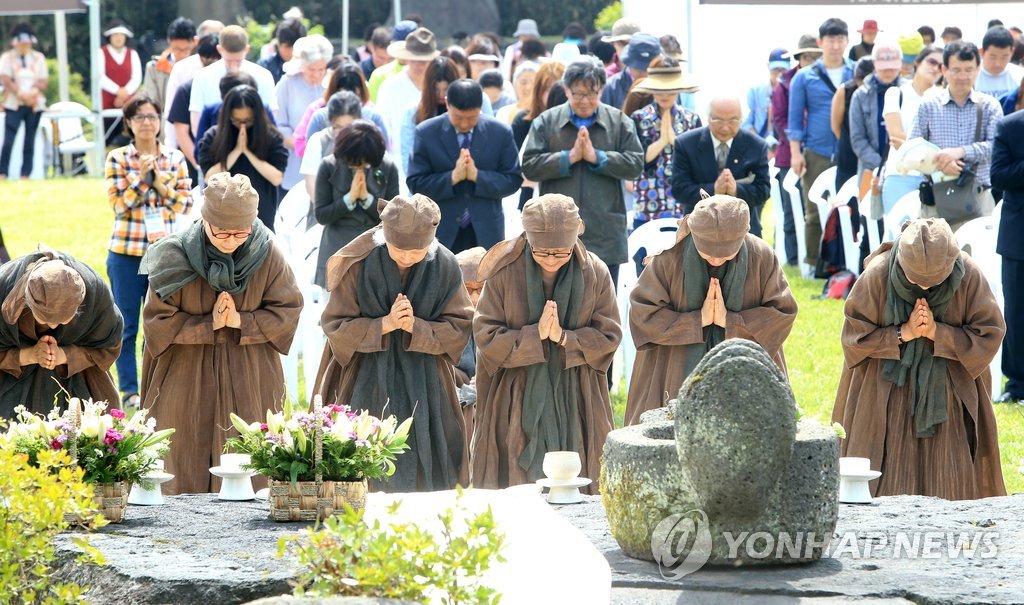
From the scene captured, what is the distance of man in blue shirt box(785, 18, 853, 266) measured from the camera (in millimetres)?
13906

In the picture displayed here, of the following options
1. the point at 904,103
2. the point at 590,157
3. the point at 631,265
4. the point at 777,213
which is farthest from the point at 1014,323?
the point at 777,213

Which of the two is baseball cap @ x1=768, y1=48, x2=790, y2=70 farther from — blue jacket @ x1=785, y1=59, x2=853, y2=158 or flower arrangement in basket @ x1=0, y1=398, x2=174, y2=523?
flower arrangement in basket @ x1=0, y1=398, x2=174, y2=523

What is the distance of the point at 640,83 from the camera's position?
10.9 m

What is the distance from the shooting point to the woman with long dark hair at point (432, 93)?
1116 centimetres

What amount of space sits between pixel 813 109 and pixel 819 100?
95 millimetres

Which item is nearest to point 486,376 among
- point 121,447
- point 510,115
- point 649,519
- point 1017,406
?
point 121,447

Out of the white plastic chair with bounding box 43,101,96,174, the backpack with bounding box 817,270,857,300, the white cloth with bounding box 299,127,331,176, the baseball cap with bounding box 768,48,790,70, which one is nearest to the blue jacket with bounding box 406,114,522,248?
the white cloth with bounding box 299,127,331,176

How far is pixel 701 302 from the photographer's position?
7750 millimetres

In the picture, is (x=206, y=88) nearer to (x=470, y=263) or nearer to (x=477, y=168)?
(x=477, y=168)

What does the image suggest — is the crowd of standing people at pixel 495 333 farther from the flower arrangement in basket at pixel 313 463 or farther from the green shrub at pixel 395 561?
the green shrub at pixel 395 561

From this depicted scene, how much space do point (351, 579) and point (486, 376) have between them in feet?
13.0

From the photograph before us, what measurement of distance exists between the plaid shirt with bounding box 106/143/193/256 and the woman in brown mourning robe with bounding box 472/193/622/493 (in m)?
3.10

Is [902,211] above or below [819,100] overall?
below

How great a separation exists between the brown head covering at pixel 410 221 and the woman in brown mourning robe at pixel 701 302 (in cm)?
114
